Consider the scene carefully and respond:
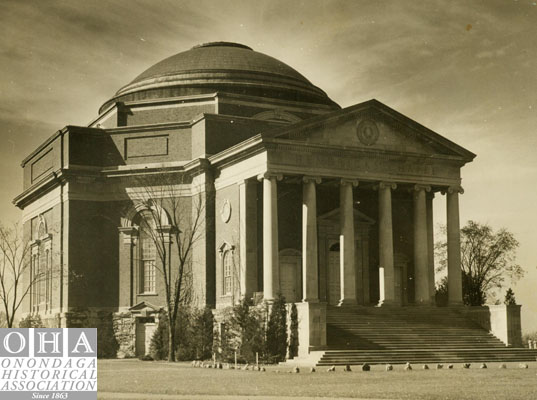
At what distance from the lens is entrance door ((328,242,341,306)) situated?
4972 cm

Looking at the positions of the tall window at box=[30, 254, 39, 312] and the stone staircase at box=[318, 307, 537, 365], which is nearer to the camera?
the stone staircase at box=[318, 307, 537, 365]

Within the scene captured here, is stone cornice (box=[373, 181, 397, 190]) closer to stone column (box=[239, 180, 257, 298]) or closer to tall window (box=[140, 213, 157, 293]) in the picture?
stone column (box=[239, 180, 257, 298])

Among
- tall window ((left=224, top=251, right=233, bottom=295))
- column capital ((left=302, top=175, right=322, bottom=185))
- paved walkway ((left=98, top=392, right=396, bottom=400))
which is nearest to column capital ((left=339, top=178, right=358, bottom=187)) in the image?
column capital ((left=302, top=175, right=322, bottom=185))

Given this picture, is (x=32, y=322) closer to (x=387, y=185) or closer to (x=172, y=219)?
(x=172, y=219)

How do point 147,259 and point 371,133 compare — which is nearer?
point 371,133

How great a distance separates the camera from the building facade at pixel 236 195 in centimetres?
4569

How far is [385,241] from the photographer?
47.1 metres

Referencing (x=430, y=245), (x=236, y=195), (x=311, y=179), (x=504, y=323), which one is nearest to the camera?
(x=311, y=179)

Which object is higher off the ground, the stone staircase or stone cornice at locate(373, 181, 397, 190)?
stone cornice at locate(373, 181, 397, 190)

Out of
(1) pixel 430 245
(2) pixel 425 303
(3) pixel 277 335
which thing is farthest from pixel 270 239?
(1) pixel 430 245

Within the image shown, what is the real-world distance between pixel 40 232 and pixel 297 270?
58.9 ft

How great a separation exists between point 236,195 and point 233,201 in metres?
0.46

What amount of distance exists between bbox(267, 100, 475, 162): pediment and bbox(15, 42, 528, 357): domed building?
7 cm

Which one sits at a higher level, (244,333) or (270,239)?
(270,239)
